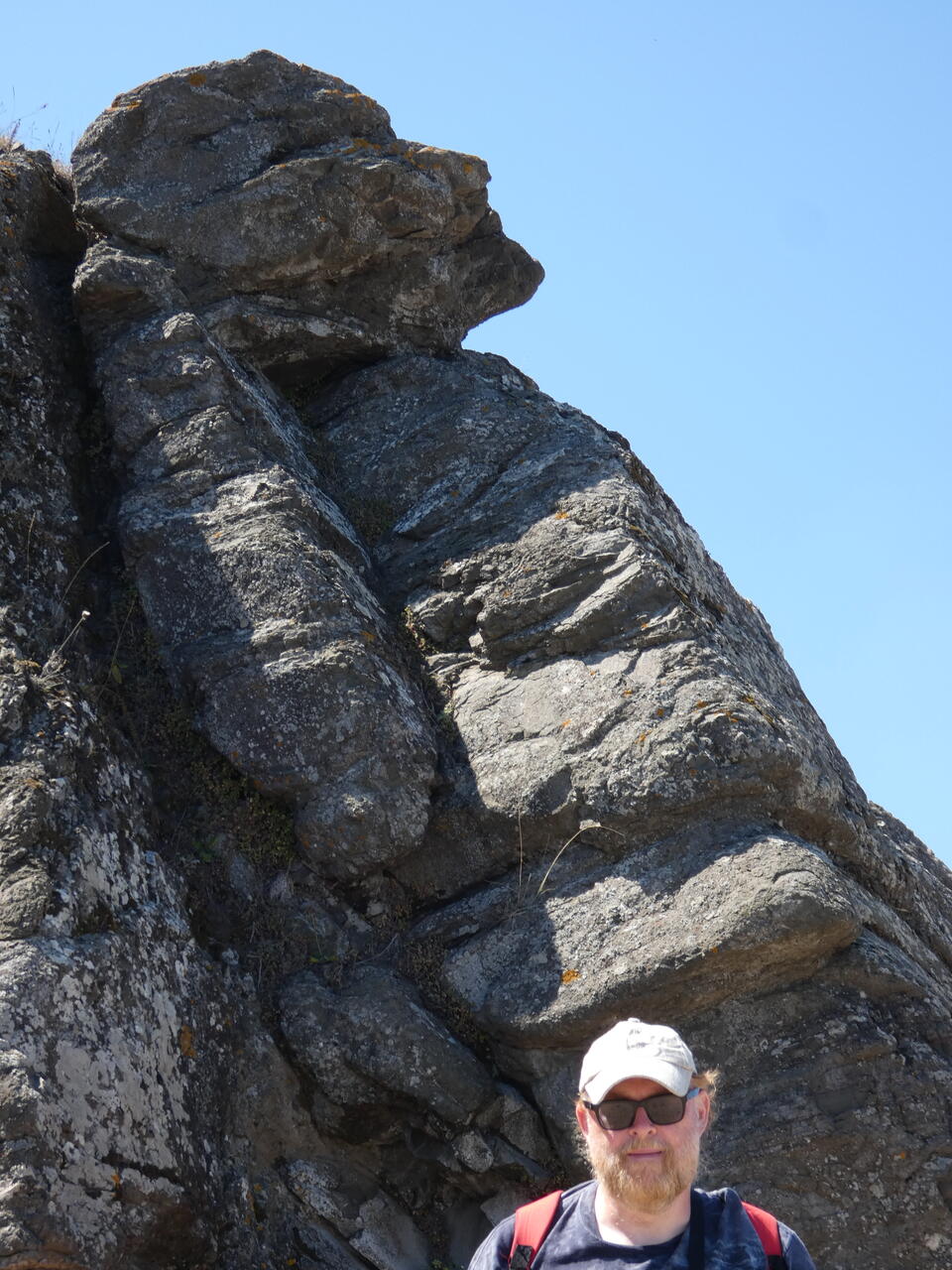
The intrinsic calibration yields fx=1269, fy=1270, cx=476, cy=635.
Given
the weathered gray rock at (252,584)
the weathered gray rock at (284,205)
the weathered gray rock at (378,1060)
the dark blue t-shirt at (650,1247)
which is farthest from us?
the weathered gray rock at (284,205)

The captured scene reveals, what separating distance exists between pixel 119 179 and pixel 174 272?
3.56 ft

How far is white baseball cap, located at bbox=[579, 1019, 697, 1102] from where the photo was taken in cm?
379

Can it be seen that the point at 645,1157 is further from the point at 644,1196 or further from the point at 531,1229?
the point at 531,1229

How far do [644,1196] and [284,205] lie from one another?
860 centimetres

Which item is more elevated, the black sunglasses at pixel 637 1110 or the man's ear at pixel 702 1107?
the black sunglasses at pixel 637 1110

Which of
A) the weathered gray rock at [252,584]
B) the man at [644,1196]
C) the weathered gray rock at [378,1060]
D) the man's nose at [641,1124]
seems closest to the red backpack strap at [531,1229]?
the man at [644,1196]

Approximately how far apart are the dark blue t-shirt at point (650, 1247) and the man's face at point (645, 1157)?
11cm

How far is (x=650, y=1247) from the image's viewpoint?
3.69m

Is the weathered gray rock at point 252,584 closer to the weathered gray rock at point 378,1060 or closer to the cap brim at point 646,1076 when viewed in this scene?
the weathered gray rock at point 378,1060

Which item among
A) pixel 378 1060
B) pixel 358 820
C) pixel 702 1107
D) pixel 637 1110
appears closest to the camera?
pixel 637 1110

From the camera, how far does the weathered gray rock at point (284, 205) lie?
1022cm

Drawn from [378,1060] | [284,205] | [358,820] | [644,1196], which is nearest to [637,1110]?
[644,1196]

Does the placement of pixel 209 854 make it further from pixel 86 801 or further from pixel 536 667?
pixel 536 667

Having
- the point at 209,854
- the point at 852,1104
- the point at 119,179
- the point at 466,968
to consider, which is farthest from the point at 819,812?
the point at 119,179
